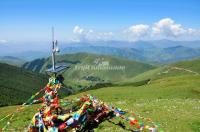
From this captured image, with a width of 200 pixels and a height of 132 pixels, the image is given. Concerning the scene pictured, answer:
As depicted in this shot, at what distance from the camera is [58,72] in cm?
2103

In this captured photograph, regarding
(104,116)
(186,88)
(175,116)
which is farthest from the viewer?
(186,88)

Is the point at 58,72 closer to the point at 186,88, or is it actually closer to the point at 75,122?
the point at 75,122

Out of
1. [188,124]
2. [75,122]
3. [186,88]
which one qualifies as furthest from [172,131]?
[186,88]

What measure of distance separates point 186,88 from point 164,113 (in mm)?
33777

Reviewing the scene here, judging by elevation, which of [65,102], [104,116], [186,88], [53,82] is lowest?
[186,88]

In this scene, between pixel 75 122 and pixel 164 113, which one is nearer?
pixel 75 122

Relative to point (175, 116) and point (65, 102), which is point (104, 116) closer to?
point (65, 102)

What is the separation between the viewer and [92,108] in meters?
23.1

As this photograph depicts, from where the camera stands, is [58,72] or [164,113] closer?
[58,72]

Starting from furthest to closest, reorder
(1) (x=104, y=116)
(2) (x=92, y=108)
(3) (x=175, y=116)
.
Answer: (3) (x=175, y=116)
(1) (x=104, y=116)
(2) (x=92, y=108)

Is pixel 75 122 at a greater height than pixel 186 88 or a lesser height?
greater

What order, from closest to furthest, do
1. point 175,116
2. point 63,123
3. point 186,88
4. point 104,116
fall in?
point 63,123
point 104,116
point 175,116
point 186,88

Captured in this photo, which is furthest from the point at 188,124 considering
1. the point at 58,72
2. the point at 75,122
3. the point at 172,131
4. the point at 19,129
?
the point at 19,129

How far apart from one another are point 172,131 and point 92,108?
681 cm
